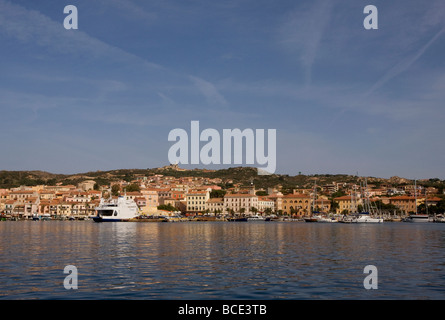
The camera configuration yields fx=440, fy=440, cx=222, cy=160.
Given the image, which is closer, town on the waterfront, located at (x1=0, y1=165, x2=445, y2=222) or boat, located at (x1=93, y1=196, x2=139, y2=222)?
boat, located at (x1=93, y1=196, x2=139, y2=222)

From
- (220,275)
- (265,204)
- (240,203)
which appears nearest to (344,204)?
(265,204)

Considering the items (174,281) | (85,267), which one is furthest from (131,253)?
(174,281)

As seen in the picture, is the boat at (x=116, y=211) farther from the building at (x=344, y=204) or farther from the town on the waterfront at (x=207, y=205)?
the building at (x=344, y=204)

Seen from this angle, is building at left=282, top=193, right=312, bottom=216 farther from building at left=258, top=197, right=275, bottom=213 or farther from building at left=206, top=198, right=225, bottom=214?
building at left=206, top=198, right=225, bottom=214

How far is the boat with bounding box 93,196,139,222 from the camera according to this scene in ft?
362

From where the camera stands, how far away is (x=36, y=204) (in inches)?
5689

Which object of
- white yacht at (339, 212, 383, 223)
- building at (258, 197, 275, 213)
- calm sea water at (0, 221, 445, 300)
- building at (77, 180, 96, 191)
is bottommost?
white yacht at (339, 212, 383, 223)

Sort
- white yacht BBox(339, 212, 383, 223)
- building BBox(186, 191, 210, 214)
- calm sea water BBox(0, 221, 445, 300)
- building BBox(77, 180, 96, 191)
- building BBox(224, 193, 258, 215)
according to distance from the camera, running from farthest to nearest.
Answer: building BBox(77, 180, 96, 191) < building BBox(186, 191, 210, 214) < building BBox(224, 193, 258, 215) < white yacht BBox(339, 212, 383, 223) < calm sea water BBox(0, 221, 445, 300)

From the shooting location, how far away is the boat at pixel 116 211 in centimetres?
11044

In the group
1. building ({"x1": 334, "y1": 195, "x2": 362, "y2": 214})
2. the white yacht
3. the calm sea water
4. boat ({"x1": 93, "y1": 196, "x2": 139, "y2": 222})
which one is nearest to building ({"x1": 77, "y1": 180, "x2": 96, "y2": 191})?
boat ({"x1": 93, "y1": 196, "x2": 139, "y2": 222})

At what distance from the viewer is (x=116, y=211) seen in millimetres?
112562

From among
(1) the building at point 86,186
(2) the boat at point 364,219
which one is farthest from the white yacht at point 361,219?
(1) the building at point 86,186

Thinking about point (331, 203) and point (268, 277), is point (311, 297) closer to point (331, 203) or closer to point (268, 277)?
point (268, 277)
